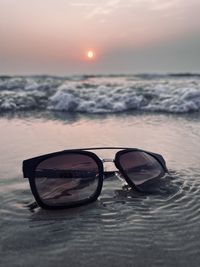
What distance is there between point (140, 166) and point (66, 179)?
2.38 ft

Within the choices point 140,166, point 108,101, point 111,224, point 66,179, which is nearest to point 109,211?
point 111,224

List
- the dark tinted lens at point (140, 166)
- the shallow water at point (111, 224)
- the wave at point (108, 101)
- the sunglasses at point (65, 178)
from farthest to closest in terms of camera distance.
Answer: the wave at point (108, 101)
the dark tinted lens at point (140, 166)
the sunglasses at point (65, 178)
the shallow water at point (111, 224)

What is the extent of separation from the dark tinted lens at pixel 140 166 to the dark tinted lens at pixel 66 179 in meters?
0.35

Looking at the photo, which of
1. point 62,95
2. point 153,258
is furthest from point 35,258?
point 62,95

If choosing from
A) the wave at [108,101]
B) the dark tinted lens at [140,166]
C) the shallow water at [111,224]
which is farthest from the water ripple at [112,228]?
the wave at [108,101]

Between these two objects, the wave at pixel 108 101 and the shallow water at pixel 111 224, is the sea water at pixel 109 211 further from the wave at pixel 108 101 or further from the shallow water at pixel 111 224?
the wave at pixel 108 101

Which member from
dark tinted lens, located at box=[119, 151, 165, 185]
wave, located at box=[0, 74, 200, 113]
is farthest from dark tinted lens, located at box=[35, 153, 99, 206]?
wave, located at box=[0, 74, 200, 113]

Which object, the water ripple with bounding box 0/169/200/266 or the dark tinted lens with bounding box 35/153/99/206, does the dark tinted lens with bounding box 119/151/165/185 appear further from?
the dark tinted lens with bounding box 35/153/99/206

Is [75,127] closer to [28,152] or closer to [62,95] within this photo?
[28,152]

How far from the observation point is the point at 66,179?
2846 mm

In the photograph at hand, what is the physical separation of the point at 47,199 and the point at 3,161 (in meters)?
1.53

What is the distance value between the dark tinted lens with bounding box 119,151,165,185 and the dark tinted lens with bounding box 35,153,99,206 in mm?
351

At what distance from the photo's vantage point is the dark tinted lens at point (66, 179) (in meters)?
2.75

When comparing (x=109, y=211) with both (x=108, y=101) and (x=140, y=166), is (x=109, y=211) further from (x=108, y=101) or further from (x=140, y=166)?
(x=108, y=101)
